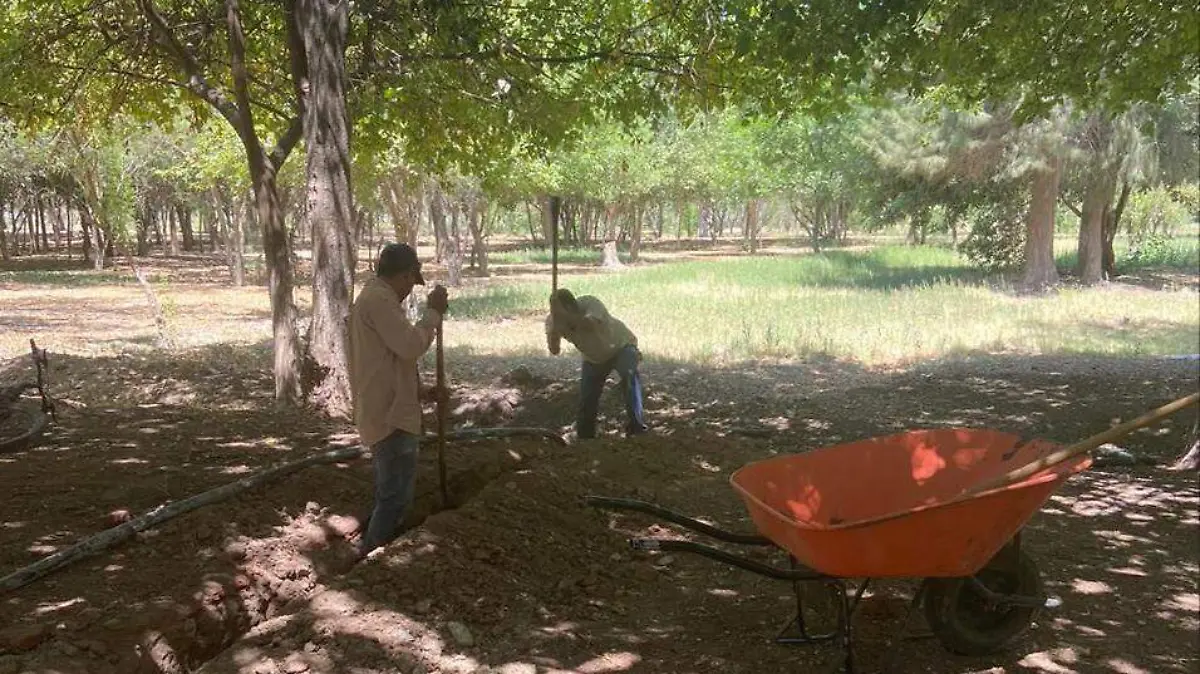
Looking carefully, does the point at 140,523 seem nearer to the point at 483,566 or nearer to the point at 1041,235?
the point at 483,566

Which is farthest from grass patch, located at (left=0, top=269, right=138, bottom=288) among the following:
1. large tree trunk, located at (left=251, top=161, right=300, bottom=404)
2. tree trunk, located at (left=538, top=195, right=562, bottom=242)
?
tree trunk, located at (left=538, top=195, right=562, bottom=242)

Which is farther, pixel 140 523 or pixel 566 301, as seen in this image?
pixel 566 301

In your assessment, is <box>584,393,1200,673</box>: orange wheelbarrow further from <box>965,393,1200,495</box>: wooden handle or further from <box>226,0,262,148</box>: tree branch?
<box>226,0,262,148</box>: tree branch

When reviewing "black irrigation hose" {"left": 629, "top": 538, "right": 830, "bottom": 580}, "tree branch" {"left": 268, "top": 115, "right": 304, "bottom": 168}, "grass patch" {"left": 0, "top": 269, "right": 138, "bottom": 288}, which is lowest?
"black irrigation hose" {"left": 629, "top": 538, "right": 830, "bottom": 580}

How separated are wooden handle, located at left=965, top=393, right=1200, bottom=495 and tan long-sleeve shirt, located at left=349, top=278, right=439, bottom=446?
2.60m

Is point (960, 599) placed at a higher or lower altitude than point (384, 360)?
lower

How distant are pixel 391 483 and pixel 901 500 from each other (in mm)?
2556

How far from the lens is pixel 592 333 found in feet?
23.5

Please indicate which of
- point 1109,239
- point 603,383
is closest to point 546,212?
point 1109,239

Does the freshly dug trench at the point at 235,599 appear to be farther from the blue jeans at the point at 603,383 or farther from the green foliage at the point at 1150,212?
the green foliage at the point at 1150,212

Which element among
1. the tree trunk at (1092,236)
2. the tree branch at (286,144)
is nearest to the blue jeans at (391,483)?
the tree branch at (286,144)

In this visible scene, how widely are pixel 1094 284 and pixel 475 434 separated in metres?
22.0

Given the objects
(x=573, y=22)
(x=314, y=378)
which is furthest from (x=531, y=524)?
(x=573, y=22)

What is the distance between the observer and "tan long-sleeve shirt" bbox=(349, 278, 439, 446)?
4.20 metres
